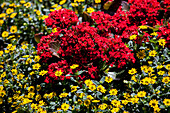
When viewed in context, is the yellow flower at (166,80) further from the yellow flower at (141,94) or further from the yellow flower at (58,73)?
the yellow flower at (58,73)

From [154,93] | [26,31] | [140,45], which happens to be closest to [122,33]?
[140,45]

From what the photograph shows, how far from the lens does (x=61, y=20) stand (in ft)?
12.8

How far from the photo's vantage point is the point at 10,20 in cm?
482

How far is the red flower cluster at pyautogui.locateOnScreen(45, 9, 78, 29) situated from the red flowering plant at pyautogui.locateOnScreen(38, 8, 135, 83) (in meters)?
0.21

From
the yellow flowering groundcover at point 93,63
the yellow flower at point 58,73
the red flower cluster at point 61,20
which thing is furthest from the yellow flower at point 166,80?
the red flower cluster at point 61,20

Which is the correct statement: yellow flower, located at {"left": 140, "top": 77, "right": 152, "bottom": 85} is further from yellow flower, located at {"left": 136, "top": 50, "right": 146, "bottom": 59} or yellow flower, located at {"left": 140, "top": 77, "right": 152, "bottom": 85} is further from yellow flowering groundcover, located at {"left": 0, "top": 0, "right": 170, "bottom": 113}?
yellow flower, located at {"left": 136, "top": 50, "right": 146, "bottom": 59}

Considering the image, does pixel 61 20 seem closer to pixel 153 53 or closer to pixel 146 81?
pixel 153 53

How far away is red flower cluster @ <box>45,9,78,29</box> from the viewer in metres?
3.91

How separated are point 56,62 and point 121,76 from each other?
1143 mm

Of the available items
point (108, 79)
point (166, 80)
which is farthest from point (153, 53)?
point (108, 79)

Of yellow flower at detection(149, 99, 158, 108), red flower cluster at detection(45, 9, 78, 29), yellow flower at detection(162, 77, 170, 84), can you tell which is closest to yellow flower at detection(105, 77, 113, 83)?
yellow flower at detection(149, 99, 158, 108)

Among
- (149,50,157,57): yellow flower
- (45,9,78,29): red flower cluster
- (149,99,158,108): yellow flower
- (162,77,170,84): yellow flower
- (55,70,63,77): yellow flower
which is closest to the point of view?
(149,99,158,108): yellow flower

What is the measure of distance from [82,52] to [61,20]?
2.53ft

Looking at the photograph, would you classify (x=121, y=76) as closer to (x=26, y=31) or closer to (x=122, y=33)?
(x=122, y=33)
